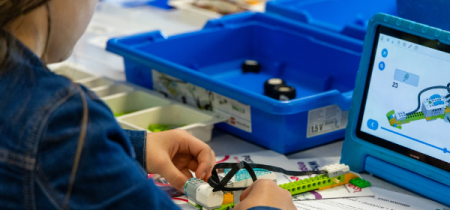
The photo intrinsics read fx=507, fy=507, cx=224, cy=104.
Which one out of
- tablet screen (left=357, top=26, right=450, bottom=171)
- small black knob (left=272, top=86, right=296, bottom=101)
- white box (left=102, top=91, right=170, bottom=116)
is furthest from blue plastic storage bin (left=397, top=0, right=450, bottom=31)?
white box (left=102, top=91, right=170, bottom=116)

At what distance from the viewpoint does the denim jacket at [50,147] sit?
1.40 feet

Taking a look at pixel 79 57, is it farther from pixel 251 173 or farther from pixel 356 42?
pixel 251 173

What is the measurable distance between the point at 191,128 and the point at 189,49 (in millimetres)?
375

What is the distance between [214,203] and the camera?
0.68m

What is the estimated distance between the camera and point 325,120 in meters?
0.88

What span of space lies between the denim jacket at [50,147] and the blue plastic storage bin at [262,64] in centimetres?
41

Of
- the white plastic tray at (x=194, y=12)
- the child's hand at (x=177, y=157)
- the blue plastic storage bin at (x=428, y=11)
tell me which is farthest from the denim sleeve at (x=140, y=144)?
the white plastic tray at (x=194, y=12)

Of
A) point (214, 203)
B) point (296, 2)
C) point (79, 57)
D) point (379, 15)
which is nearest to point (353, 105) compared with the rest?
point (379, 15)

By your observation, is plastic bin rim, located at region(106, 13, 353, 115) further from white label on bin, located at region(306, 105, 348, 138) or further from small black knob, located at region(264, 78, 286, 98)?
small black knob, located at region(264, 78, 286, 98)

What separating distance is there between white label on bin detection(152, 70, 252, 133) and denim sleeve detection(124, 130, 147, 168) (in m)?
0.21

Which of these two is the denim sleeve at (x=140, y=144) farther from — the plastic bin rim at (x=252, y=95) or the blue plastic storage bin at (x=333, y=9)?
the blue plastic storage bin at (x=333, y=9)

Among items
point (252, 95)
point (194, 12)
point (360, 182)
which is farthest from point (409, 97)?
point (194, 12)

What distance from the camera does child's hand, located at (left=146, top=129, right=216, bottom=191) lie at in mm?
714

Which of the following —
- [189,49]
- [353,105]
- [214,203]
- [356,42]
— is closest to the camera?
[214,203]
